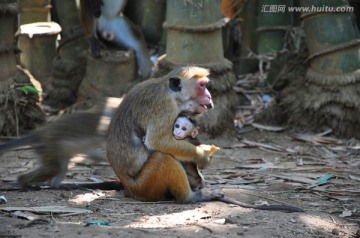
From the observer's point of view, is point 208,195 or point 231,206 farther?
point 208,195

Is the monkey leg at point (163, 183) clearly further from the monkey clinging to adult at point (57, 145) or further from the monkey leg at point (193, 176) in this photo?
the monkey clinging to adult at point (57, 145)

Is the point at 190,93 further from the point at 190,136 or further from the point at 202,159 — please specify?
the point at 202,159

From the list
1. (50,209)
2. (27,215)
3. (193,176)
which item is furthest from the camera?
(193,176)

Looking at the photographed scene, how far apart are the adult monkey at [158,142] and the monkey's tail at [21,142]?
0.69 m

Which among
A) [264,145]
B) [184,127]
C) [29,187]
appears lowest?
[264,145]

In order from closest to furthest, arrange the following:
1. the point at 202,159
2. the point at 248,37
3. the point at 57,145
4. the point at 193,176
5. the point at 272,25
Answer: the point at 202,159, the point at 193,176, the point at 57,145, the point at 272,25, the point at 248,37

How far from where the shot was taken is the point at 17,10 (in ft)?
26.1

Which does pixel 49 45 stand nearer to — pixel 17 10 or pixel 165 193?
pixel 17 10

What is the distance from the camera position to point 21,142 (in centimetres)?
581

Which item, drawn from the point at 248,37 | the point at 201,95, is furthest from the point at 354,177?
the point at 248,37

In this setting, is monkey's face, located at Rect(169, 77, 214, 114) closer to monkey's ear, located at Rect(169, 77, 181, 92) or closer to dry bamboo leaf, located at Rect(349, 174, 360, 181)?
monkey's ear, located at Rect(169, 77, 181, 92)

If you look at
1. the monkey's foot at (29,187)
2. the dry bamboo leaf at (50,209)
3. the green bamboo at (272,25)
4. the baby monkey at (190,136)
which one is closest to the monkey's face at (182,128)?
the baby monkey at (190,136)

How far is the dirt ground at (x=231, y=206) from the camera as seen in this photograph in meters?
4.63

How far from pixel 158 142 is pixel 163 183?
0.32m
